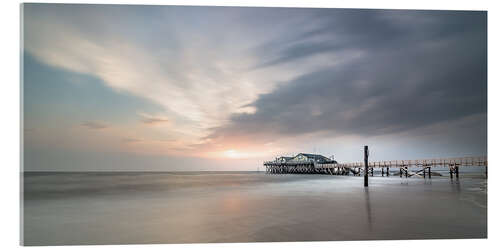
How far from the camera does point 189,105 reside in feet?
32.0

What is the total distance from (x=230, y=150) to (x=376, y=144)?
6791 millimetres

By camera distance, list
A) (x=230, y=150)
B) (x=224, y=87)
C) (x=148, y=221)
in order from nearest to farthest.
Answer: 1. (x=148, y=221)
2. (x=224, y=87)
3. (x=230, y=150)

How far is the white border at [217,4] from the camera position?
12.4ft

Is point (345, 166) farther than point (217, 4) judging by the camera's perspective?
Yes

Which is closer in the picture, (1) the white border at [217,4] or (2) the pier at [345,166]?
(1) the white border at [217,4]

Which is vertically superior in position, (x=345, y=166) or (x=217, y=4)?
(x=217, y=4)

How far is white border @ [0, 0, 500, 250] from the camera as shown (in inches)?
149

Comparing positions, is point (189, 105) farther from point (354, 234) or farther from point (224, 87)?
point (354, 234)

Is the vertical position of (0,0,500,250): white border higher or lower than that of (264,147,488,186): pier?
higher

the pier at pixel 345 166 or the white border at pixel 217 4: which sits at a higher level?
the white border at pixel 217 4

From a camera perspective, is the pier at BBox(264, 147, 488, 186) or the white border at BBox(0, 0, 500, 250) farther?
the pier at BBox(264, 147, 488, 186)

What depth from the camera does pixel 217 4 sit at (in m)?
5.40
